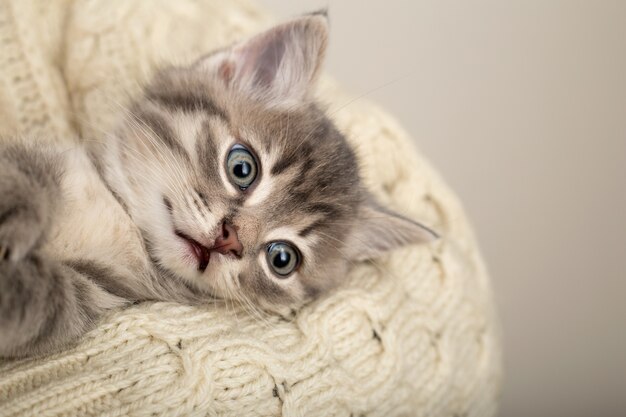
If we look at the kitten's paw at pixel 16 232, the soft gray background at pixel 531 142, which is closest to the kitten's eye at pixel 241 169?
the kitten's paw at pixel 16 232

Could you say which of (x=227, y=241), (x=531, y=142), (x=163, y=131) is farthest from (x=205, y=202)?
(x=531, y=142)

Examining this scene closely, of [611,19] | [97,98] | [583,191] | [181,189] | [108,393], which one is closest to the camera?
[108,393]

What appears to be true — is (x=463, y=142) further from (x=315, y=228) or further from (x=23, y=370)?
(x=23, y=370)

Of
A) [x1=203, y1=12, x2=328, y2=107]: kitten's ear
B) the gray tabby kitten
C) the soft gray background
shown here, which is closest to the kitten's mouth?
the gray tabby kitten

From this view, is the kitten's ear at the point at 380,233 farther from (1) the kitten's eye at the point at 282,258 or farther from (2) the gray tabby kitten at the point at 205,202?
(1) the kitten's eye at the point at 282,258

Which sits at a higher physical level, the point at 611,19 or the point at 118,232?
the point at 611,19

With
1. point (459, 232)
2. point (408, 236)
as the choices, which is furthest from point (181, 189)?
point (459, 232)

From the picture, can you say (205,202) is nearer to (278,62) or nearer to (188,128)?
(188,128)
